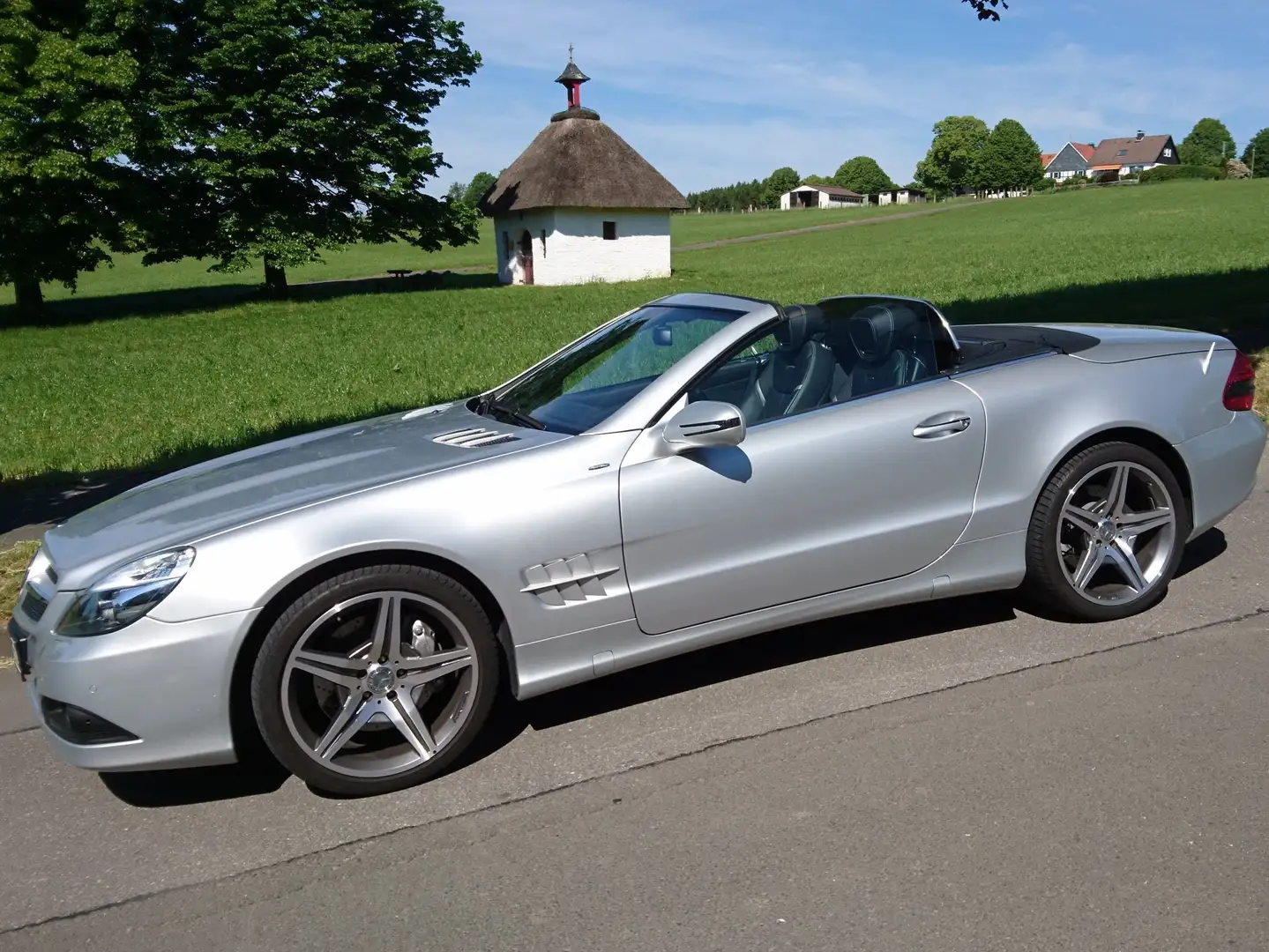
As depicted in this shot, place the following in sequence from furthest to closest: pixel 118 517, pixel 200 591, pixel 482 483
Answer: pixel 118 517, pixel 482 483, pixel 200 591

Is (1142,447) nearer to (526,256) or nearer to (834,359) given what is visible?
(834,359)

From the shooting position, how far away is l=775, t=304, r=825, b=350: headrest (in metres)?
4.42

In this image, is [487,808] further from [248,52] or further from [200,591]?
[248,52]

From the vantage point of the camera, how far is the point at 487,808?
342 cm

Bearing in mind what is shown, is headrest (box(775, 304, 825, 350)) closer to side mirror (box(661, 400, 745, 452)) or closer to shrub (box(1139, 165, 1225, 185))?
side mirror (box(661, 400, 745, 452))

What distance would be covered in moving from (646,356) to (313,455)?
136 centimetres

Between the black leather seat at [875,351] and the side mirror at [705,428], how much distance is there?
64 cm

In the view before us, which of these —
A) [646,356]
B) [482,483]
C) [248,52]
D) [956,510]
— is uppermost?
[248,52]

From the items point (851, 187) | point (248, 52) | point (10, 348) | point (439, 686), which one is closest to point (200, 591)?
point (439, 686)

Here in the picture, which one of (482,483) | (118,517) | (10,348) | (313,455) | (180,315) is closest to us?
(482,483)

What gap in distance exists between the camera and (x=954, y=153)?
139 metres

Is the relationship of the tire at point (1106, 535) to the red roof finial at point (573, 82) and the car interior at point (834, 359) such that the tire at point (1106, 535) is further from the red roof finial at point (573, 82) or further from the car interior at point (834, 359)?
the red roof finial at point (573, 82)

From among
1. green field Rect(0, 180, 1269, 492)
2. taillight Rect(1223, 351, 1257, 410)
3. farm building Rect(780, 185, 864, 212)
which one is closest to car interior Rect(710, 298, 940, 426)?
taillight Rect(1223, 351, 1257, 410)

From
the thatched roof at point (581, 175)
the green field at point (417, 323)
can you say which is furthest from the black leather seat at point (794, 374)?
the thatched roof at point (581, 175)
